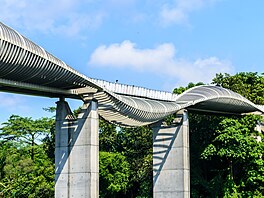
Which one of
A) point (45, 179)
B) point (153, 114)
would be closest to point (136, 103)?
point (153, 114)

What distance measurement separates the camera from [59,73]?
770 inches

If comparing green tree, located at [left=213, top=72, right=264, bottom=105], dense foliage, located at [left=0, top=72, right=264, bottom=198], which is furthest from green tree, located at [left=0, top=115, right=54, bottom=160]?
green tree, located at [left=213, top=72, right=264, bottom=105]

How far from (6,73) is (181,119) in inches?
484

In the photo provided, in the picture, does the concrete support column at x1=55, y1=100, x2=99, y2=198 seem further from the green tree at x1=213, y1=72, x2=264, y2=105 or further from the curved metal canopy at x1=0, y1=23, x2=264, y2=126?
the green tree at x1=213, y1=72, x2=264, y2=105

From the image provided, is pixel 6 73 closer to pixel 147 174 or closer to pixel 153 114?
pixel 153 114

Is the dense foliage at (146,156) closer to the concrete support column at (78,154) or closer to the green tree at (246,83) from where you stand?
the green tree at (246,83)

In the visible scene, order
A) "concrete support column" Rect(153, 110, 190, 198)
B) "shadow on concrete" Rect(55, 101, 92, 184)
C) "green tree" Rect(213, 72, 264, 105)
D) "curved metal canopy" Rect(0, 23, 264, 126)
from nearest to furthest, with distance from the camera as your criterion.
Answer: "curved metal canopy" Rect(0, 23, 264, 126), "shadow on concrete" Rect(55, 101, 92, 184), "concrete support column" Rect(153, 110, 190, 198), "green tree" Rect(213, 72, 264, 105)

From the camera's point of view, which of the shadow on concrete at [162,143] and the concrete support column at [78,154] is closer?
the concrete support column at [78,154]

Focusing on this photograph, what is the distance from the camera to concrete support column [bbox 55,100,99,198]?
70.8 feet

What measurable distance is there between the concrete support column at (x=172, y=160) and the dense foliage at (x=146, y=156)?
3012mm

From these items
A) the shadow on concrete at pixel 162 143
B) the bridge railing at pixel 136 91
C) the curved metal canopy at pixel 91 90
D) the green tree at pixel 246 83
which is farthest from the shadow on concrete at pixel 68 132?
the green tree at pixel 246 83

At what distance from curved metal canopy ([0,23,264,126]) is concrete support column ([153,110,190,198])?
1.31 metres

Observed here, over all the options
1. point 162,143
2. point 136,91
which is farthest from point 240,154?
point 136,91

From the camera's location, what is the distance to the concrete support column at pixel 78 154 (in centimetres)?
2158
